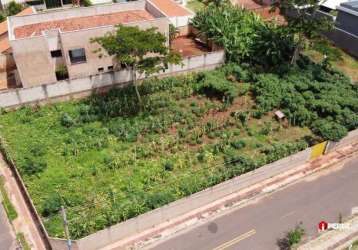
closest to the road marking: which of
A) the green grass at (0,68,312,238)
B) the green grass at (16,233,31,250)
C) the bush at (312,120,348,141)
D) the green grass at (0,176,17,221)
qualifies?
the green grass at (0,68,312,238)

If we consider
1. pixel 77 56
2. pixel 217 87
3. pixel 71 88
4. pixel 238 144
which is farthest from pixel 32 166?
pixel 217 87

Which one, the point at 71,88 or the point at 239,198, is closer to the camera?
the point at 239,198

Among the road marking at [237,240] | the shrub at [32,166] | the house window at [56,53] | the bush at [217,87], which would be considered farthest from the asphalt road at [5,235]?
the bush at [217,87]

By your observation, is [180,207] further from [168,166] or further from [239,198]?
[239,198]

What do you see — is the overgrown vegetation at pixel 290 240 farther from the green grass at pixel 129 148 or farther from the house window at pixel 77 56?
the house window at pixel 77 56

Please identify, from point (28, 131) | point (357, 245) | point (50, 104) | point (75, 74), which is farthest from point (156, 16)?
point (357, 245)

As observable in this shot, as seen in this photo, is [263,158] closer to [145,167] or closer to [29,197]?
[145,167]
